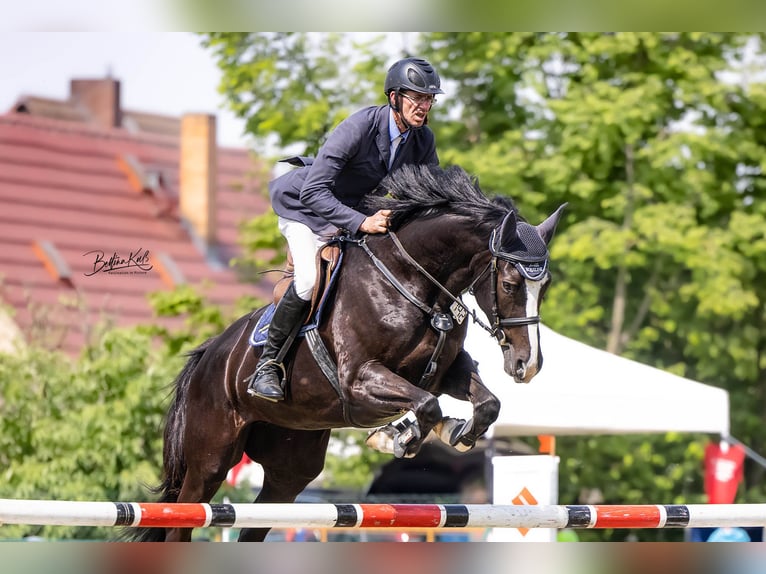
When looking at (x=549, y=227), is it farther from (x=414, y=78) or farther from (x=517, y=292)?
(x=414, y=78)

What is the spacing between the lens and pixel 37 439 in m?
10.5

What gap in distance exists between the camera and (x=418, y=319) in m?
5.18

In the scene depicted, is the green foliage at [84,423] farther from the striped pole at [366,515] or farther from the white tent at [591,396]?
the striped pole at [366,515]

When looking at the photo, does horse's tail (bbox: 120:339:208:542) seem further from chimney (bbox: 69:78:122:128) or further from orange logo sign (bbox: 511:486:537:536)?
chimney (bbox: 69:78:122:128)

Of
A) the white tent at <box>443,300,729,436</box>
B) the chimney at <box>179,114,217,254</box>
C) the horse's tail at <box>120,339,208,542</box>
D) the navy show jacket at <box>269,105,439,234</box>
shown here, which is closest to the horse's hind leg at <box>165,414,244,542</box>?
the horse's tail at <box>120,339,208,542</box>

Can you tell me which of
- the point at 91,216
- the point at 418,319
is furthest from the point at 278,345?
the point at 91,216

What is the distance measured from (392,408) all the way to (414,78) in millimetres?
1492

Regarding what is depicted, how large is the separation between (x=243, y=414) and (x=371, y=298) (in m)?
1.13

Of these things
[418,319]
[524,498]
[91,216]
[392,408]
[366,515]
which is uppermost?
[91,216]

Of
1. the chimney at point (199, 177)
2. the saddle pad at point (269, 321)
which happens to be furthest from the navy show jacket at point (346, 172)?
the chimney at point (199, 177)

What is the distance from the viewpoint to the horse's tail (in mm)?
6305

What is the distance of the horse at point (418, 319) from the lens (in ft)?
16.2

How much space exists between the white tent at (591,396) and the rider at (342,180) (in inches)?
124

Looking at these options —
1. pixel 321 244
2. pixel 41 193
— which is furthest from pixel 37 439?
pixel 41 193
